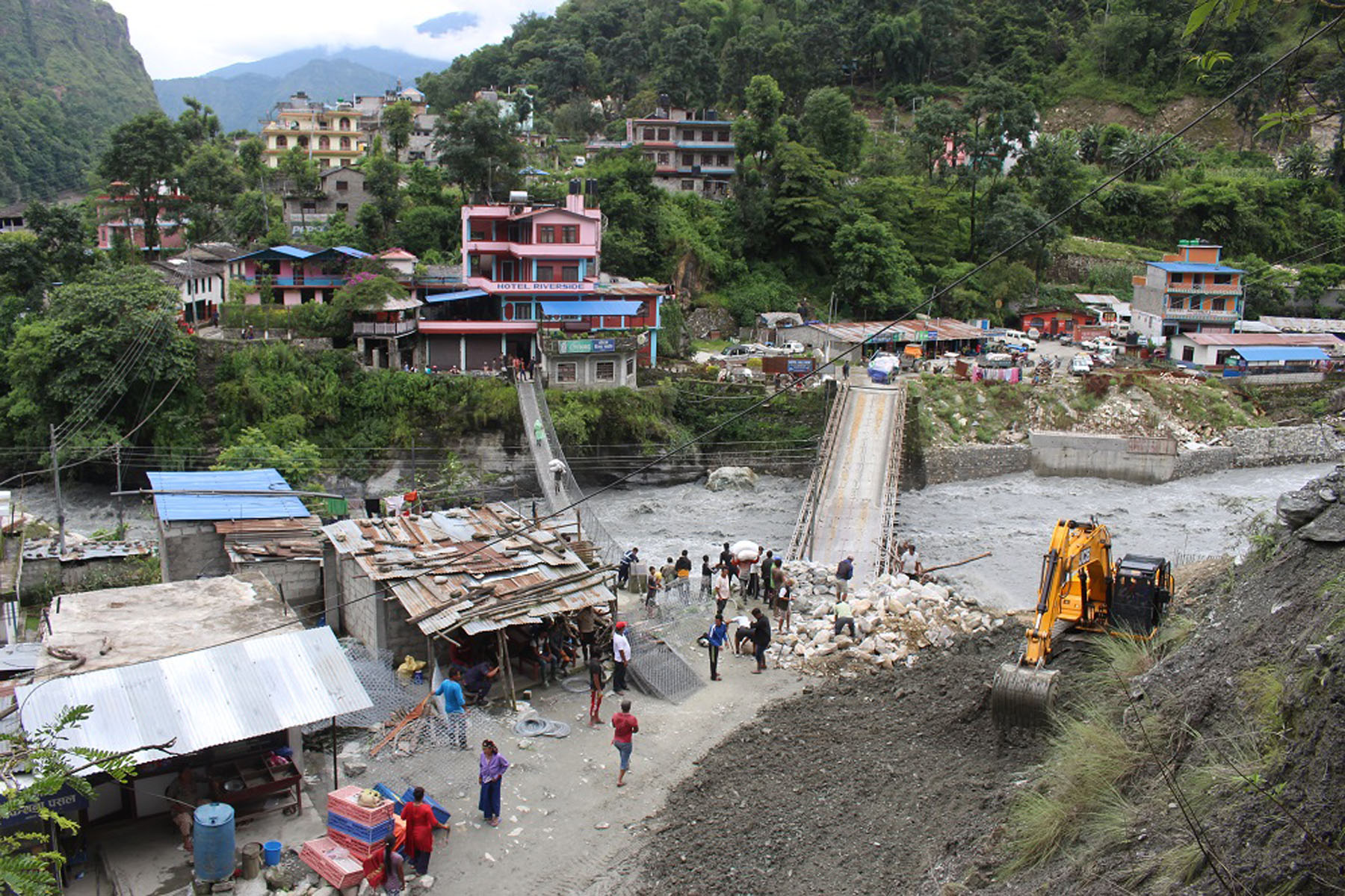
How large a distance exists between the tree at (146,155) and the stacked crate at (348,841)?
1454 inches

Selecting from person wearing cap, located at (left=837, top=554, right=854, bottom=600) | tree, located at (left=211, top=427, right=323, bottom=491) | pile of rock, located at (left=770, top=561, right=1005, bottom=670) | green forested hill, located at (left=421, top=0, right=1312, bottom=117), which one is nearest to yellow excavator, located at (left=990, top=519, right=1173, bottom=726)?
pile of rock, located at (left=770, top=561, right=1005, bottom=670)

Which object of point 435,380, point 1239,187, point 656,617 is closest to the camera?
point 656,617

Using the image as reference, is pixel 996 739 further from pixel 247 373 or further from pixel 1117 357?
pixel 1117 357

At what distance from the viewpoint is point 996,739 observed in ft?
37.3

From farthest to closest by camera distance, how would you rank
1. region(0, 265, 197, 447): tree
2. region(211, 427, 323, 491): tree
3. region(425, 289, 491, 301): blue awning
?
region(425, 289, 491, 301): blue awning
region(0, 265, 197, 447): tree
region(211, 427, 323, 491): tree

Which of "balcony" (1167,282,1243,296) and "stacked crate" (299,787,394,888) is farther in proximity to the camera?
"balcony" (1167,282,1243,296)

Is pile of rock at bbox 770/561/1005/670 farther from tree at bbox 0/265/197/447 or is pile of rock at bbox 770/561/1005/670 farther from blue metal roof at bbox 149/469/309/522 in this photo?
tree at bbox 0/265/197/447

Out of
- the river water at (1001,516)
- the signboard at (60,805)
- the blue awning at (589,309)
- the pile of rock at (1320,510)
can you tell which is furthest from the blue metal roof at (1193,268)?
the signboard at (60,805)

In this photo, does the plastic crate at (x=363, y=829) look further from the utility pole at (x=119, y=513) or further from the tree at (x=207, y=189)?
the tree at (x=207, y=189)

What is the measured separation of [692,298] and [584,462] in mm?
13664

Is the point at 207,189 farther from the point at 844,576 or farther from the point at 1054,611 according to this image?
the point at 1054,611

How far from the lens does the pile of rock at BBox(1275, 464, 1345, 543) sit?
9812mm

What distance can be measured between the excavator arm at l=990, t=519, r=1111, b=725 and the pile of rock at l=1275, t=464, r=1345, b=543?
90.4 inches

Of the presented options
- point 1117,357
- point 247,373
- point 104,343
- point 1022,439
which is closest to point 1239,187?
point 1117,357
